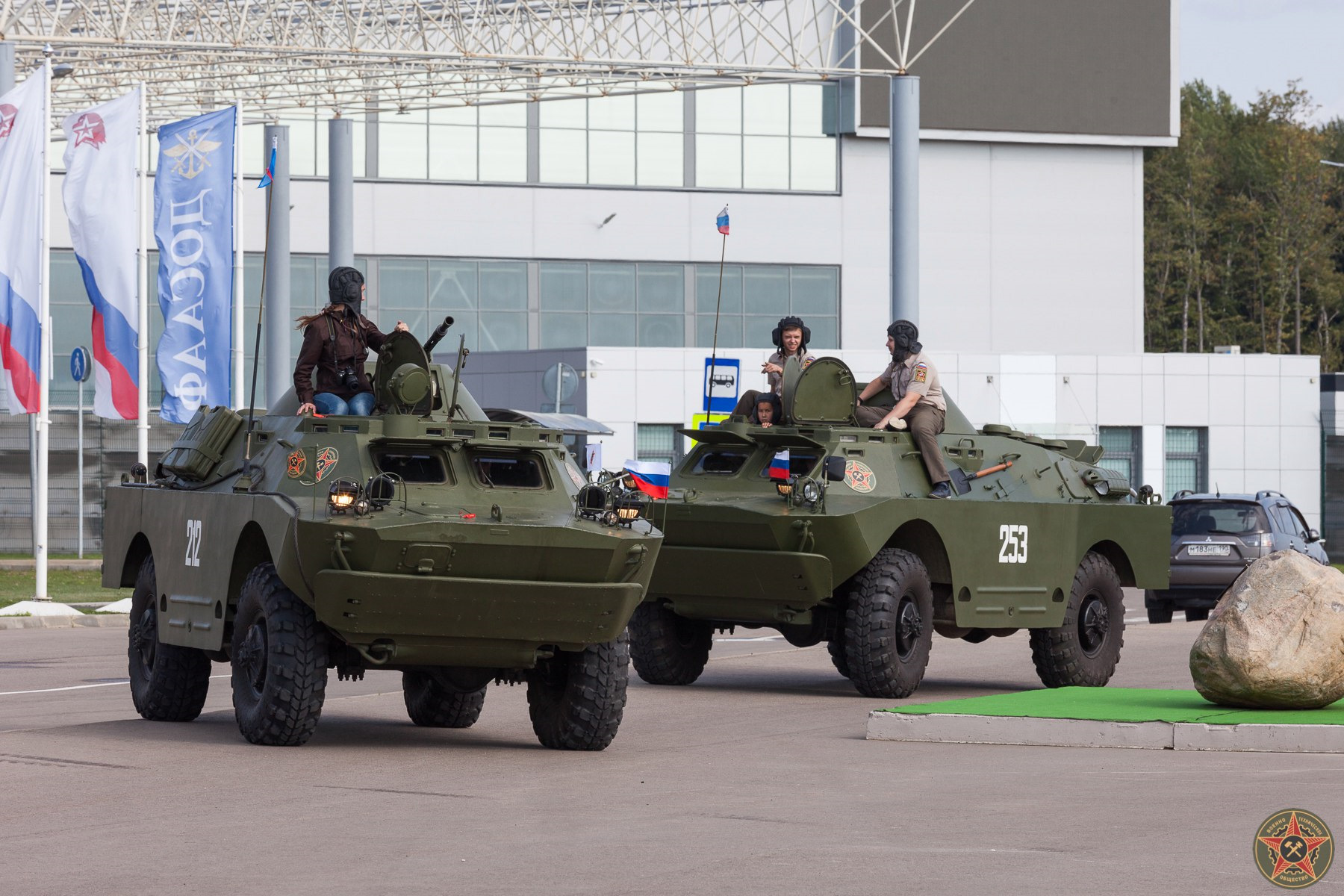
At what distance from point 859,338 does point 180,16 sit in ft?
68.3

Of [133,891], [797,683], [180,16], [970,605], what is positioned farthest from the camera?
[180,16]

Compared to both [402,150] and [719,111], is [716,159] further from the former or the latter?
[402,150]

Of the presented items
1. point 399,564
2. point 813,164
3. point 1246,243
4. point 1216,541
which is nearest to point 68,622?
point 1216,541

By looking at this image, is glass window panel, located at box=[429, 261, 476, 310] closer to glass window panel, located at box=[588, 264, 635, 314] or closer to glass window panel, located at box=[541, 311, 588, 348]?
glass window panel, located at box=[541, 311, 588, 348]

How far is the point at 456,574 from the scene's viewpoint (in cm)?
1189

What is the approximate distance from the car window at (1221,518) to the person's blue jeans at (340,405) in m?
15.9

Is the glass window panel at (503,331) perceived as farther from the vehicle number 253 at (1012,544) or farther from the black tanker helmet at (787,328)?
the vehicle number 253 at (1012,544)

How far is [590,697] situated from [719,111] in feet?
147

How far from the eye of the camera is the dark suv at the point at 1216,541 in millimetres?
26766

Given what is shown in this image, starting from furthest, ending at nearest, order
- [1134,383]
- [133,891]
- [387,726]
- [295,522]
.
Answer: [1134,383] < [387,726] < [295,522] < [133,891]

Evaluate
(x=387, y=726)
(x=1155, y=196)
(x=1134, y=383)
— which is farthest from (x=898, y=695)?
(x=1155, y=196)

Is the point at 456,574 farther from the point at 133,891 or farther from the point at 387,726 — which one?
the point at 133,891

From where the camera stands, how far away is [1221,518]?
2755 centimetres

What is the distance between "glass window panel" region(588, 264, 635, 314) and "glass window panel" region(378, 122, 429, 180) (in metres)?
5.03
